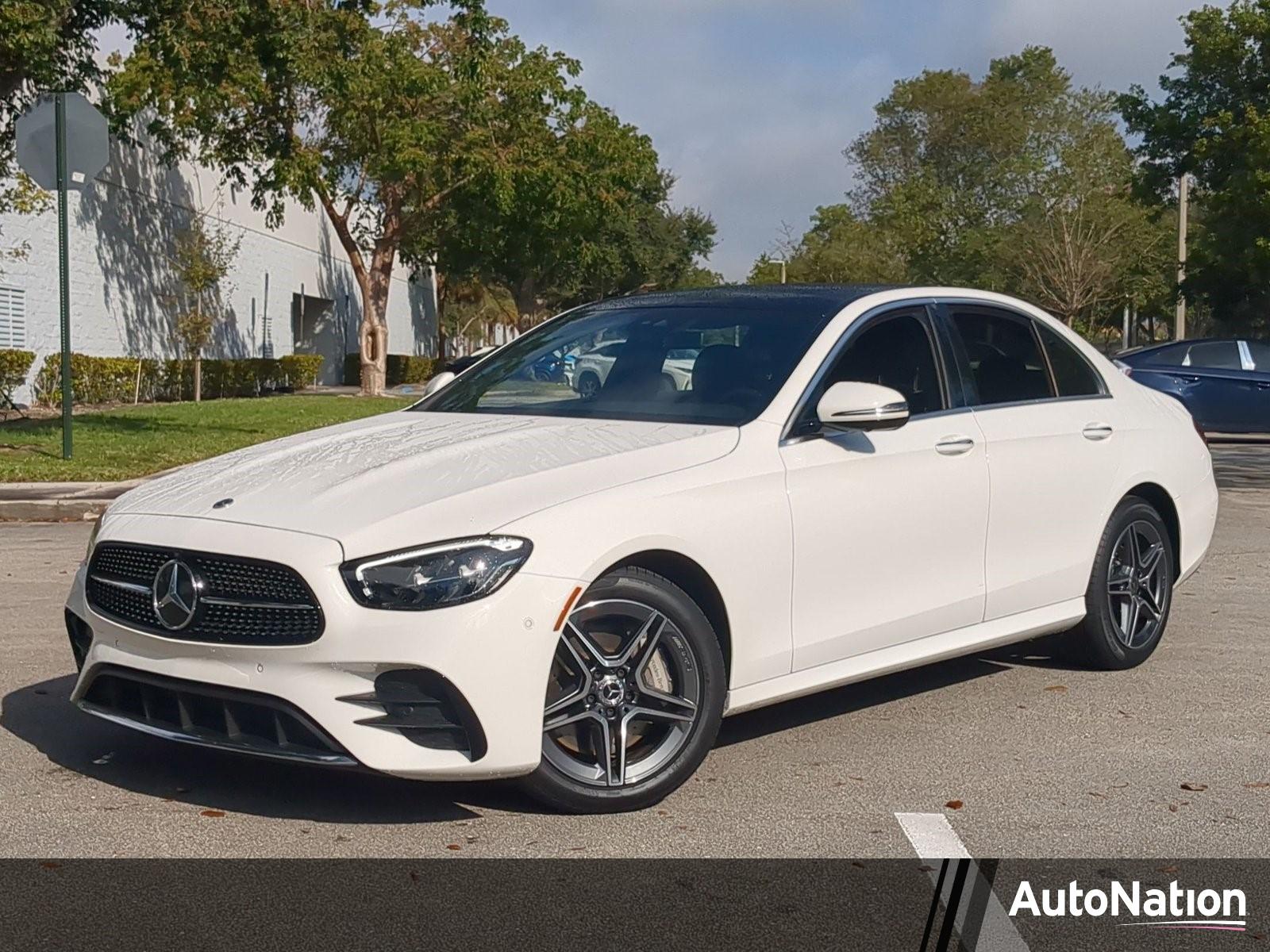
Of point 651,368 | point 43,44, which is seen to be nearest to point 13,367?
point 43,44

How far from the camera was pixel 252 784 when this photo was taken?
16.6 feet

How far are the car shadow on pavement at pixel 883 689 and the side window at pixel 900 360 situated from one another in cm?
107

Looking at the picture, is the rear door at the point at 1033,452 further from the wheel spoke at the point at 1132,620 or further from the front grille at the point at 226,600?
the front grille at the point at 226,600

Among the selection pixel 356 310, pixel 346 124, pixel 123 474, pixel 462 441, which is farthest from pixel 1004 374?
pixel 356 310

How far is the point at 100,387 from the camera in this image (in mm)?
30625

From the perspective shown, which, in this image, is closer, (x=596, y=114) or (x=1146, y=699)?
(x=1146, y=699)

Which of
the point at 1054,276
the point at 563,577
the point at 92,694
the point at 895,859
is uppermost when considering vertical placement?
the point at 1054,276

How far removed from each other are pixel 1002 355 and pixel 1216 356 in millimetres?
16169

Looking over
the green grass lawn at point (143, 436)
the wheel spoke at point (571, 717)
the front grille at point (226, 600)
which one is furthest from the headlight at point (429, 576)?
the green grass lawn at point (143, 436)

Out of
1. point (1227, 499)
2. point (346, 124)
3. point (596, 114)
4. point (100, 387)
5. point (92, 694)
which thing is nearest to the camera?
point (92, 694)

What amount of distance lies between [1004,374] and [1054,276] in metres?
53.5

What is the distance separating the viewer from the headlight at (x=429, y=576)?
4352mm

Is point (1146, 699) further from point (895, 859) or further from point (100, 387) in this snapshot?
point (100, 387)

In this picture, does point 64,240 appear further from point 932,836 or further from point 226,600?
point 932,836
